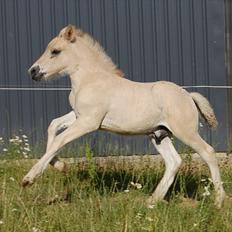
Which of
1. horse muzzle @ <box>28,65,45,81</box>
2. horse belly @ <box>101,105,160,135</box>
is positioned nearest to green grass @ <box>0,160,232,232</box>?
horse belly @ <box>101,105,160,135</box>

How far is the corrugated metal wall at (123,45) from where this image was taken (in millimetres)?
11406

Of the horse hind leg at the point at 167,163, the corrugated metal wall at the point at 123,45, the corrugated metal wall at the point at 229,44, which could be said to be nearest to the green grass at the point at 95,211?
the horse hind leg at the point at 167,163

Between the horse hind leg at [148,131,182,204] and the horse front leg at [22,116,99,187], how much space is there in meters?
0.98

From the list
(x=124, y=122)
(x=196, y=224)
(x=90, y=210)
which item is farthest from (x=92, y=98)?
(x=196, y=224)

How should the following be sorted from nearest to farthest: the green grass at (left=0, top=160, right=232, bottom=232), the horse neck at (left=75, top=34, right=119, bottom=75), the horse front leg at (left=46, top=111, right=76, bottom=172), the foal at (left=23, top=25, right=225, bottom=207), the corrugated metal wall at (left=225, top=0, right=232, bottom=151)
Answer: the green grass at (left=0, top=160, right=232, bottom=232), the foal at (left=23, top=25, right=225, bottom=207), the horse front leg at (left=46, top=111, right=76, bottom=172), the horse neck at (left=75, top=34, right=119, bottom=75), the corrugated metal wall at (left=225, top=0, right=232, bottom=151)

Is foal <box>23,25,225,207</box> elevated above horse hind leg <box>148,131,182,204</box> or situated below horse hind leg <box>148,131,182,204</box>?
above

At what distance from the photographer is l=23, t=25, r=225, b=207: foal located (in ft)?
22.2

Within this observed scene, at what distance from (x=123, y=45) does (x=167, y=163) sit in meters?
4.70

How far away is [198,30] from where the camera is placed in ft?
38.7

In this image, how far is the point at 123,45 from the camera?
38.2ft

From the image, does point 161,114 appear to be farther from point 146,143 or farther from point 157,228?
point 146,143

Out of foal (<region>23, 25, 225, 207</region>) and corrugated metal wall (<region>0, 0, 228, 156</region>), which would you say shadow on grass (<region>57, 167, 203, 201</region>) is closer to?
foal (<region>23, 25, 225, 207</region>)

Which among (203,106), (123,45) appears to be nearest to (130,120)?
(203,106)

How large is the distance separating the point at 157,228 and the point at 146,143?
6.37m
